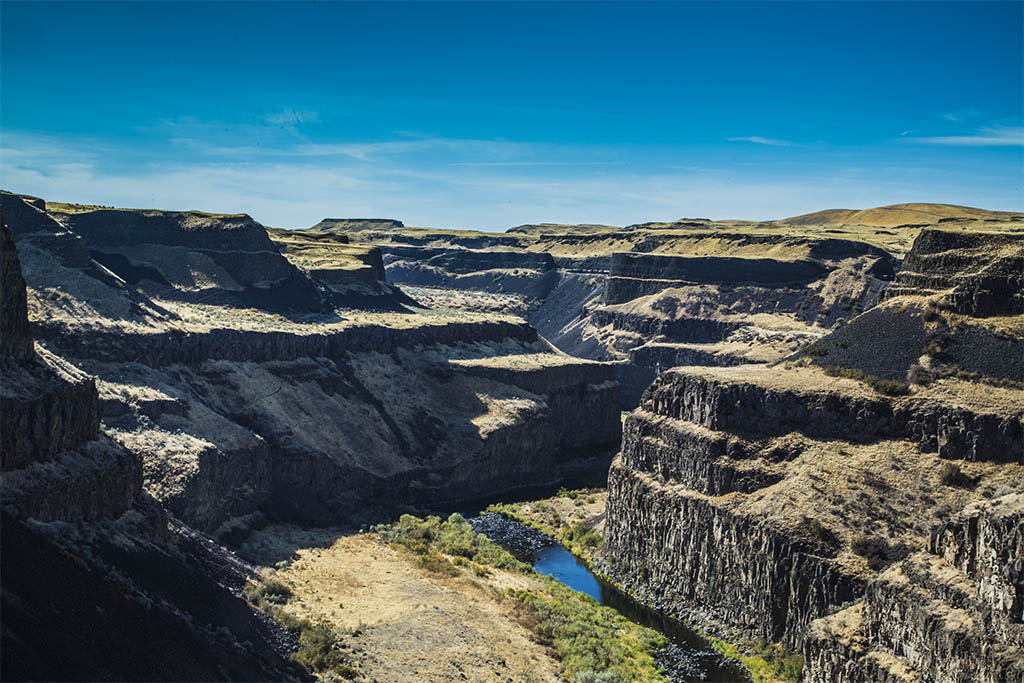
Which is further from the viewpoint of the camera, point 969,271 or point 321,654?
point 969,271

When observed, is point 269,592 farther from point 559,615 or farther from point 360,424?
point 360,424

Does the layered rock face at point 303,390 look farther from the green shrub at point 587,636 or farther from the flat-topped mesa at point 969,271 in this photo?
the flat-topped mesa at point 969,271

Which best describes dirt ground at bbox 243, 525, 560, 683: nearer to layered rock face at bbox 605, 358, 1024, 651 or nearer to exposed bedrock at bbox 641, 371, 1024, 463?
layered rock face at bbox 605, 358, 1024, 651

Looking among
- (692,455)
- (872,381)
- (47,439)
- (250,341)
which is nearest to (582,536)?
(692,455)

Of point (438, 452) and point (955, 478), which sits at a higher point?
point (955, 478)

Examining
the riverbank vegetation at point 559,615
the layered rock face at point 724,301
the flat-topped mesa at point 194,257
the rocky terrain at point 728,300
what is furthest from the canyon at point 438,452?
the layered rock face at point 724,301

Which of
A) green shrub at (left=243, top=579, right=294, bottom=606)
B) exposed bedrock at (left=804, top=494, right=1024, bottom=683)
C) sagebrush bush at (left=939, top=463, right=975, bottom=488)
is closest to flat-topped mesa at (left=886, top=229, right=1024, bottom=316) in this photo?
sagebrush bush at (left=939, top=463, right=975, bottom=488)
